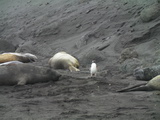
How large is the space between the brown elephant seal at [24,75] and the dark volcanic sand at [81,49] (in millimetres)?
227

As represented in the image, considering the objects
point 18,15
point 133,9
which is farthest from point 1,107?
point 18,15

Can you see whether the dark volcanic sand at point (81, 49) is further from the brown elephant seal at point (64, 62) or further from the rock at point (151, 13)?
the brown elephant seal at point (64, 62)

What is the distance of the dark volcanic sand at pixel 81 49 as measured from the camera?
536cm

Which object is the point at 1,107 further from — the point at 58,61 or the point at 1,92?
the point at 58,61

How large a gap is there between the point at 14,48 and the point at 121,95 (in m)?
10.0

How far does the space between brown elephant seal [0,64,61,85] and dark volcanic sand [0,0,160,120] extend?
8.9 inches

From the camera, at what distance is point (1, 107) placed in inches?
223

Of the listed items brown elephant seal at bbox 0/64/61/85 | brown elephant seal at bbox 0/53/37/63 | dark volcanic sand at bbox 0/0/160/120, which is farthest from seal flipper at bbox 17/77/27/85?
brown elephant seal at bbox 0/53/37/63

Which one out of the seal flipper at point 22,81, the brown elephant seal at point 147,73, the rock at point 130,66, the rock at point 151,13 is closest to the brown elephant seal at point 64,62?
the rock at point 130,66

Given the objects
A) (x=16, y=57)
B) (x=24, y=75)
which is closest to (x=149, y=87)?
(x=24, y=75)

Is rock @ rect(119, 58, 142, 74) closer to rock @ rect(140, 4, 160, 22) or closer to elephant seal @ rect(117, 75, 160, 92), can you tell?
elephant seal @ rect(117, 75, 160, 92)

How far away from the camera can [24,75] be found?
8109 mm

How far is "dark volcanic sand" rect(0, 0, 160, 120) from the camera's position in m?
5.36

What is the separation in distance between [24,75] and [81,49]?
4887mm
